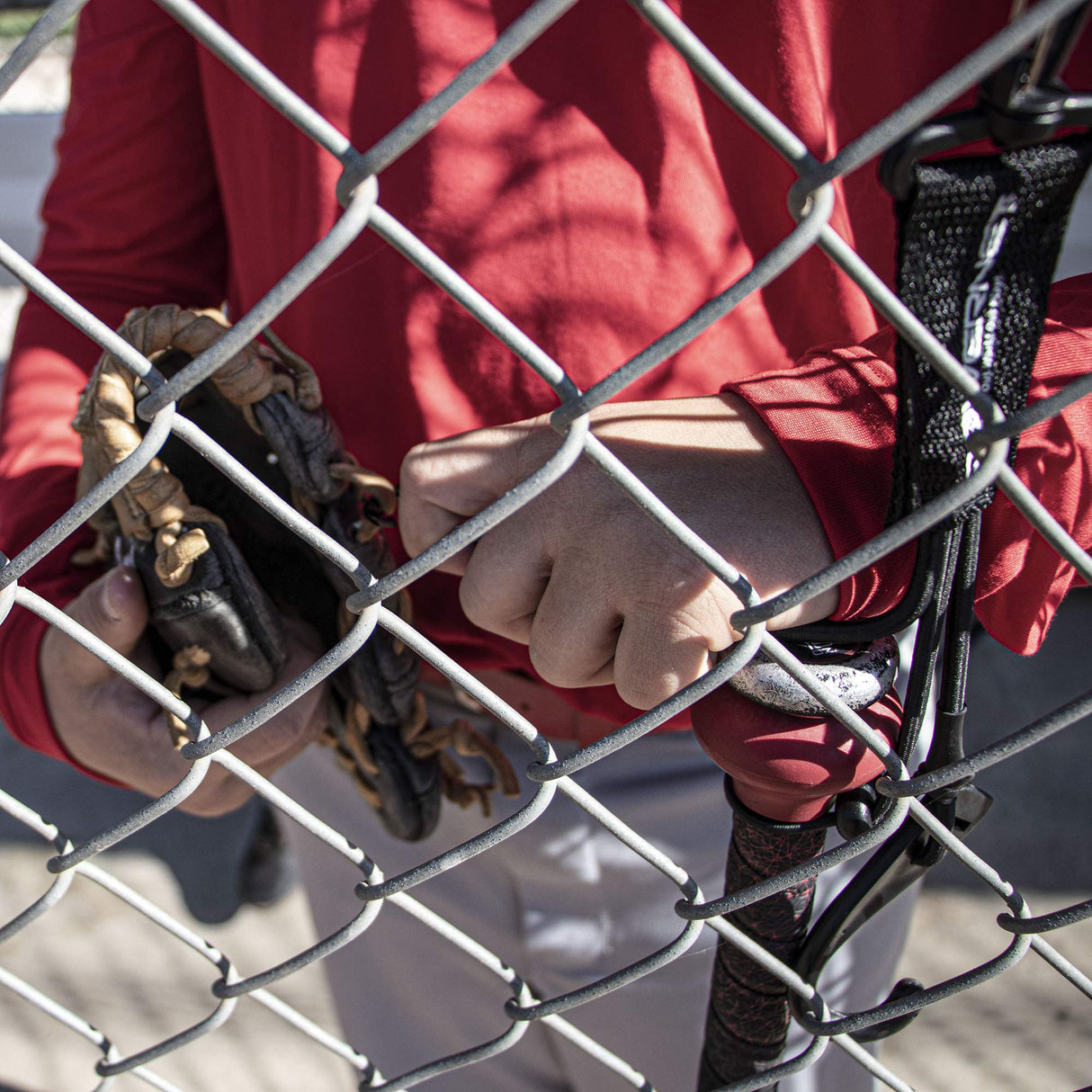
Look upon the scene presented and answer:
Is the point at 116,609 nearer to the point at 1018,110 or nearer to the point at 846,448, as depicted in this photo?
the point at 846,448

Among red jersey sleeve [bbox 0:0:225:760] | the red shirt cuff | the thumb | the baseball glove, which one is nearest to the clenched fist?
the red shirt cuff

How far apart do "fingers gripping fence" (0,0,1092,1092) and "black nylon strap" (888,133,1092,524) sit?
0.03 meters

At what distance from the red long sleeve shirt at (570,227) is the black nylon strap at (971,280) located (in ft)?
0.22

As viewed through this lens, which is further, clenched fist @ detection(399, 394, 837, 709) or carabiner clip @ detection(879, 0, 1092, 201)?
clenched fist @ detection(399, 394, 837, 709)

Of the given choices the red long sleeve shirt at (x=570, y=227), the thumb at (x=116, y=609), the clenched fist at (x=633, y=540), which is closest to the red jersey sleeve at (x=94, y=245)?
the red long sleeve shirt at (x=570, y=227)

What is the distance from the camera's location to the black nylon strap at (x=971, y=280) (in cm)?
38

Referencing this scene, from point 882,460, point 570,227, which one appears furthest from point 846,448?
point 570,227

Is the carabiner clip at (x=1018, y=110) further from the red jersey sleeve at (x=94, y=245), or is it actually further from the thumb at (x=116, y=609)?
the red jersey sleeve at (x=94, y=245)

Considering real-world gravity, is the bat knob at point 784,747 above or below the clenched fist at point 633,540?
below

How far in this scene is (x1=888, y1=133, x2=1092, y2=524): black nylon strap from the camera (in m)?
0.38

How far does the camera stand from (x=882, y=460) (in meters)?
0.50

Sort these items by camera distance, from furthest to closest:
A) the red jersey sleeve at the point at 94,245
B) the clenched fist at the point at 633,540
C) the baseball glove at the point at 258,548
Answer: the red jersey sleeve at the point at 94,245, the baseball glove at the point at 258,548, the clenched fist at the point at 633,540

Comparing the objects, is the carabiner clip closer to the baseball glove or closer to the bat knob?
the bat knob

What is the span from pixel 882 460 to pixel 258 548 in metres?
0.52
